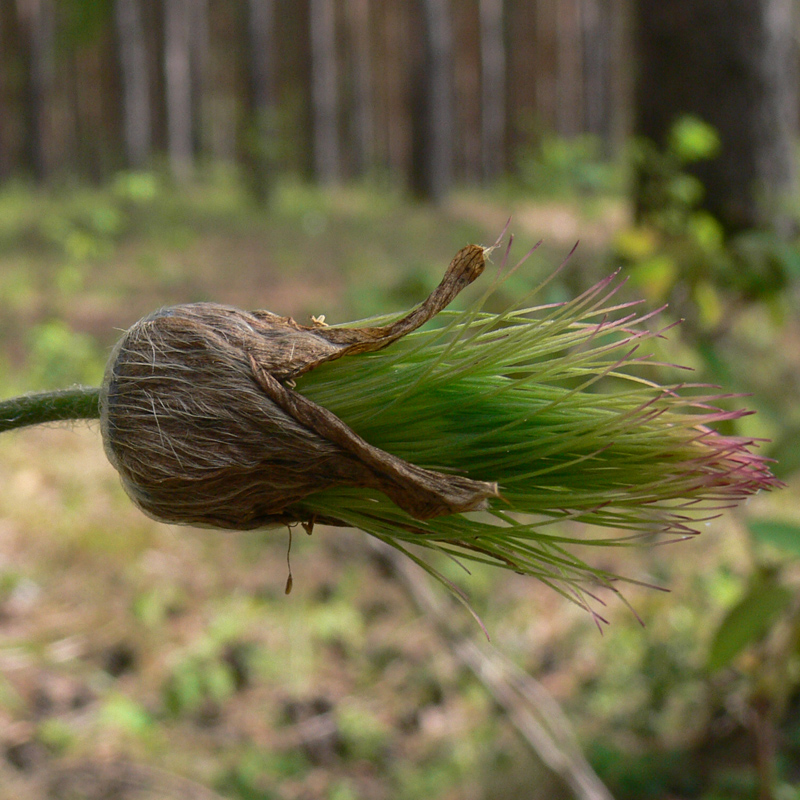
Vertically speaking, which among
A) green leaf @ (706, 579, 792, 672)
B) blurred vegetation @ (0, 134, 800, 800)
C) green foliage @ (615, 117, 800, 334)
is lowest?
blurred vegetation @ (0, 134, 800, 800)

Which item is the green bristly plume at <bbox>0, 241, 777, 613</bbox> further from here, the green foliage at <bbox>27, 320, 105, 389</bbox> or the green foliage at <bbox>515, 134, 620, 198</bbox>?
the green foliage at <bbox>515, 134, 620, 198</bbox>

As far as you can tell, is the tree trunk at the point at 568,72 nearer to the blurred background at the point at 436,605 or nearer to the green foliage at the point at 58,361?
the blurred background at the point at 436,605

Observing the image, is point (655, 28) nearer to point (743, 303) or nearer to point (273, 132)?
point (743, 303)

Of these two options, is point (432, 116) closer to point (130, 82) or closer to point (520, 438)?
point (130, 82)

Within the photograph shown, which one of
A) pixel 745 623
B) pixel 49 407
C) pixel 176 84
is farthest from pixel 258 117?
pixel 49 407

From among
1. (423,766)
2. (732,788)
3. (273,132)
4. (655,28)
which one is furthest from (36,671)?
(273,132)

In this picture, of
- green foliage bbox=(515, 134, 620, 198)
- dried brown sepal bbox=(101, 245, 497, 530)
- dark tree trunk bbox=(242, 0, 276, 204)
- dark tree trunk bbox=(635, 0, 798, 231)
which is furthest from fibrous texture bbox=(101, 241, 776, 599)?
dark tree trunk bbox=(242, 0, 276, 204)
